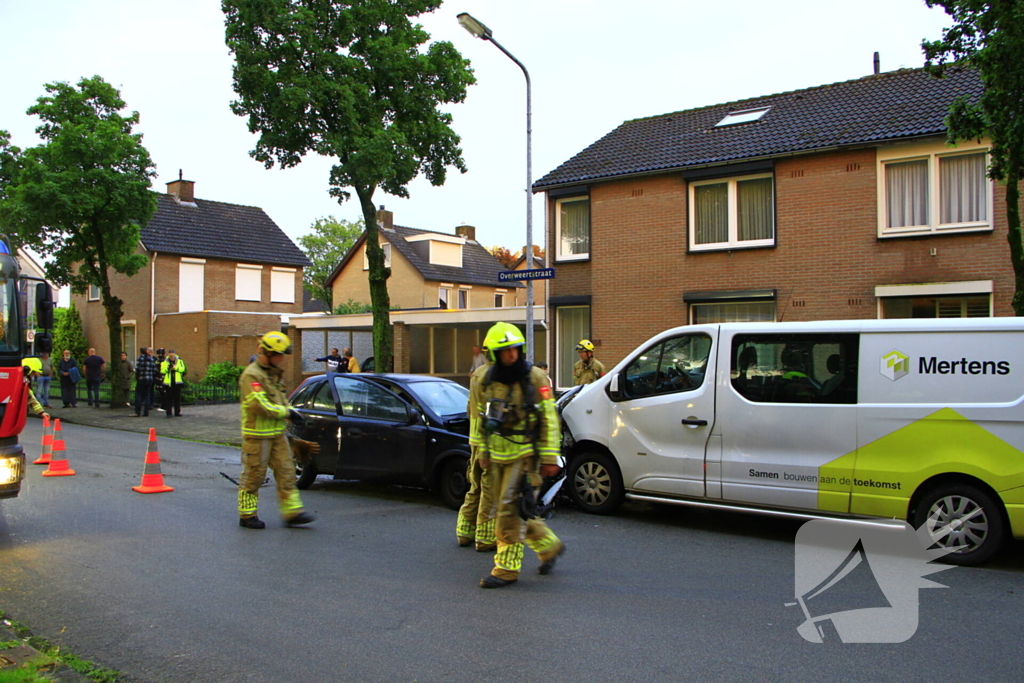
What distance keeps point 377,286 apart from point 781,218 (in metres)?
8.16

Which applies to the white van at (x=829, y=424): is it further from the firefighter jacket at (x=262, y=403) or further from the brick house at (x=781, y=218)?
the brick house at (x=781, y=218)

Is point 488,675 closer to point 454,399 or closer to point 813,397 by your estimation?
point 813,397

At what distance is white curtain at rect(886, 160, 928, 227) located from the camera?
15.1 m

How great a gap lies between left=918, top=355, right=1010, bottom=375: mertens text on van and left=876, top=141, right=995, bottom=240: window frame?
9.15m

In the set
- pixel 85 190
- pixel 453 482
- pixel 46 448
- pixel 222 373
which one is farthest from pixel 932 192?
pixel 222 373

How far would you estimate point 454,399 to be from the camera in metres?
9.66

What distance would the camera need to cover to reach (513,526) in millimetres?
5922

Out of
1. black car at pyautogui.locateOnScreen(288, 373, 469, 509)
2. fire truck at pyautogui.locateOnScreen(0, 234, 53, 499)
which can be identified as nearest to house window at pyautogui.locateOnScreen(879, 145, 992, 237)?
black car at pyautogui.locateOnScreen(288, 373, 469, 509)

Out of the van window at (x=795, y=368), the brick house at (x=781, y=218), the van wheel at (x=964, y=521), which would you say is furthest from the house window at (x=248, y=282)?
the van wheel at (x=964, y=521)

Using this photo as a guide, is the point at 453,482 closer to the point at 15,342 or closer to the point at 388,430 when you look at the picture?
the point at 388,430

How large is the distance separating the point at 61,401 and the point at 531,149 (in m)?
19.5

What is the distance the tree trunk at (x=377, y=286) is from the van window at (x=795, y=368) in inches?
385

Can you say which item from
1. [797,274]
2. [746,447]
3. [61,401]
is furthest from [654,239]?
[61,401]

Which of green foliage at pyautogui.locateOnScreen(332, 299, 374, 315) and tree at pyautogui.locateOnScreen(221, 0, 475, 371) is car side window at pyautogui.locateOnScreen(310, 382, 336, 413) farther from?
green foliage at pyautogui.locateOnScreen(332, 299, 374, 315)
